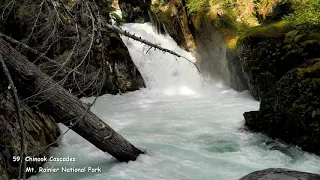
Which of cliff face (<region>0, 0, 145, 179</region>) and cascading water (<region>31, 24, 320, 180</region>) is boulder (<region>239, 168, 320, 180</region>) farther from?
cliff face (<region>0, 0, 145, 179</region>)

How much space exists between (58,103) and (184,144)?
3038 mm

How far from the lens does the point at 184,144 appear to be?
20.8ft

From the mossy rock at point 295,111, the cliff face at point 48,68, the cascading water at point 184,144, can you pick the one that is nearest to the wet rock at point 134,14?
the cascading water at point 184,144

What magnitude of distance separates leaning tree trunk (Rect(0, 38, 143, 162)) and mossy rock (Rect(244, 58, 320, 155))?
3132 mm

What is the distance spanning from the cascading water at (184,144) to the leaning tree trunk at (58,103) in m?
0.48

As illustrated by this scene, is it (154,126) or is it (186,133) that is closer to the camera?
(186,133)

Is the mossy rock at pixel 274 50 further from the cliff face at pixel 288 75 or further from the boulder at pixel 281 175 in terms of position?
the boulder at pixel 281 175

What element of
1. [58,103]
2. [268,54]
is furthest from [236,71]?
[58,103]

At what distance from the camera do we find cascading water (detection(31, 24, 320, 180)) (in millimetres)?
4910

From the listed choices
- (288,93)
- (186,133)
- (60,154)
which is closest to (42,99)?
(60,154)

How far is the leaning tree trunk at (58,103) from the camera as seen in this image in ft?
12.7

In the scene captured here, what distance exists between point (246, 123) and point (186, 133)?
1449 mm

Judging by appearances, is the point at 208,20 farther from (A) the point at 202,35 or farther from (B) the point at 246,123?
(B) the point at 246,123

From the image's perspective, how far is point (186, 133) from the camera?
7113mm
